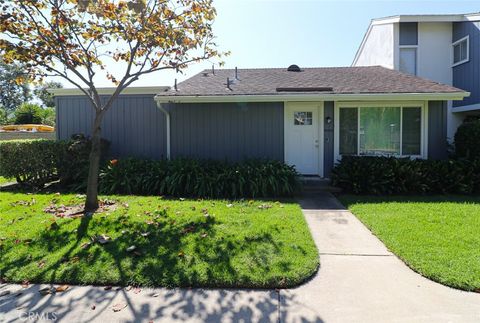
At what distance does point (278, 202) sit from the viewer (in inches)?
275

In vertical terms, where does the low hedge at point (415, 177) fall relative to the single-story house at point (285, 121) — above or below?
below

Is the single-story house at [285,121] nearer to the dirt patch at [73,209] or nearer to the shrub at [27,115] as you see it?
the dirt patch at [73,209]

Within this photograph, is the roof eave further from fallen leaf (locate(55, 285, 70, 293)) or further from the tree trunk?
fallen leaf (locate(55, 285, 70, 293))

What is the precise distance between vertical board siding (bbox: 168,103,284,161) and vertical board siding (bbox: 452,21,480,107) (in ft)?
24.0

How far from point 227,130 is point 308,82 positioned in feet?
9.57

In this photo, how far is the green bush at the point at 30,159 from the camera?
872cm

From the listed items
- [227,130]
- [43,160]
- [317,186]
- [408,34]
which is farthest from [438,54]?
[43,160]

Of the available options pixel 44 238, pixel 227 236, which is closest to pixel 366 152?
pixel 227 236

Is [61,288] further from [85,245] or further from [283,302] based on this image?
[283,302]

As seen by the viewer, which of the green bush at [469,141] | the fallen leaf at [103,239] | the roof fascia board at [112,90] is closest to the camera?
the fallen leaf at [103,239]

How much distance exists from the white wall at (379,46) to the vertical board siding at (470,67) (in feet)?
7.87

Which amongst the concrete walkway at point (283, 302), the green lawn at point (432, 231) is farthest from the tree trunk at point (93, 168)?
the green lawn at point (432, 231)

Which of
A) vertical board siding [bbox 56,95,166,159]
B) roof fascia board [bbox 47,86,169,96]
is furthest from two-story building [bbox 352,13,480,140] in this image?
vertical board siding [bbox 56,95,166,159]

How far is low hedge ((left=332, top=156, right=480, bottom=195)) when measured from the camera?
773cm
